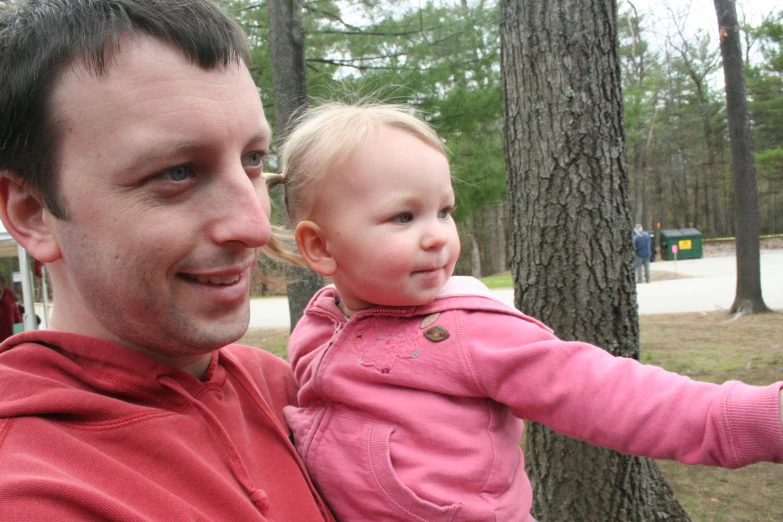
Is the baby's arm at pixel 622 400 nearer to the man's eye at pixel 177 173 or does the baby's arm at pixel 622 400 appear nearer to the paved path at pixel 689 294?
the man's eye at pixel 177 173

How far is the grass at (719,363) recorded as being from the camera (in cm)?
451

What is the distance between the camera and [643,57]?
112 ft

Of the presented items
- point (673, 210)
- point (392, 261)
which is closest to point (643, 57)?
point (673, 210)

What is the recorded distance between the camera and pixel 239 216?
126 centimetres

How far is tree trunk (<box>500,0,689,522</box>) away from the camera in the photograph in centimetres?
332

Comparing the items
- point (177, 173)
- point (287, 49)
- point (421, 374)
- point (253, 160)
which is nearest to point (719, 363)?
point (287, 49)

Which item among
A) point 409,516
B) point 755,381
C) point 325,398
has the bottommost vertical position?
point 755,381

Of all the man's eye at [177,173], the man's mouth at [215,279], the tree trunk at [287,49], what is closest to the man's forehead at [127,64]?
the man's eye at [177,173]

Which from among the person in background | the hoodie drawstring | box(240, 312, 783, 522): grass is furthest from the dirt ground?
the hoodie drawstring

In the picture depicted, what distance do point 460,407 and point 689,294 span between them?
15.5m

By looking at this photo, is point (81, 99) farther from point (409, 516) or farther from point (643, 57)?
point (643, 57)

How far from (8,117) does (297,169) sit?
0.82 metres

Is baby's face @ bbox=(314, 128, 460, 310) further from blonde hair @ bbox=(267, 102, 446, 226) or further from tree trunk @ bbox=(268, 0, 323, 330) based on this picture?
tree trunk @ bbox=(268, 0, 323, 330)

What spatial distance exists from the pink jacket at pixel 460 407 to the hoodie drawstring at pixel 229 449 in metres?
0.31
